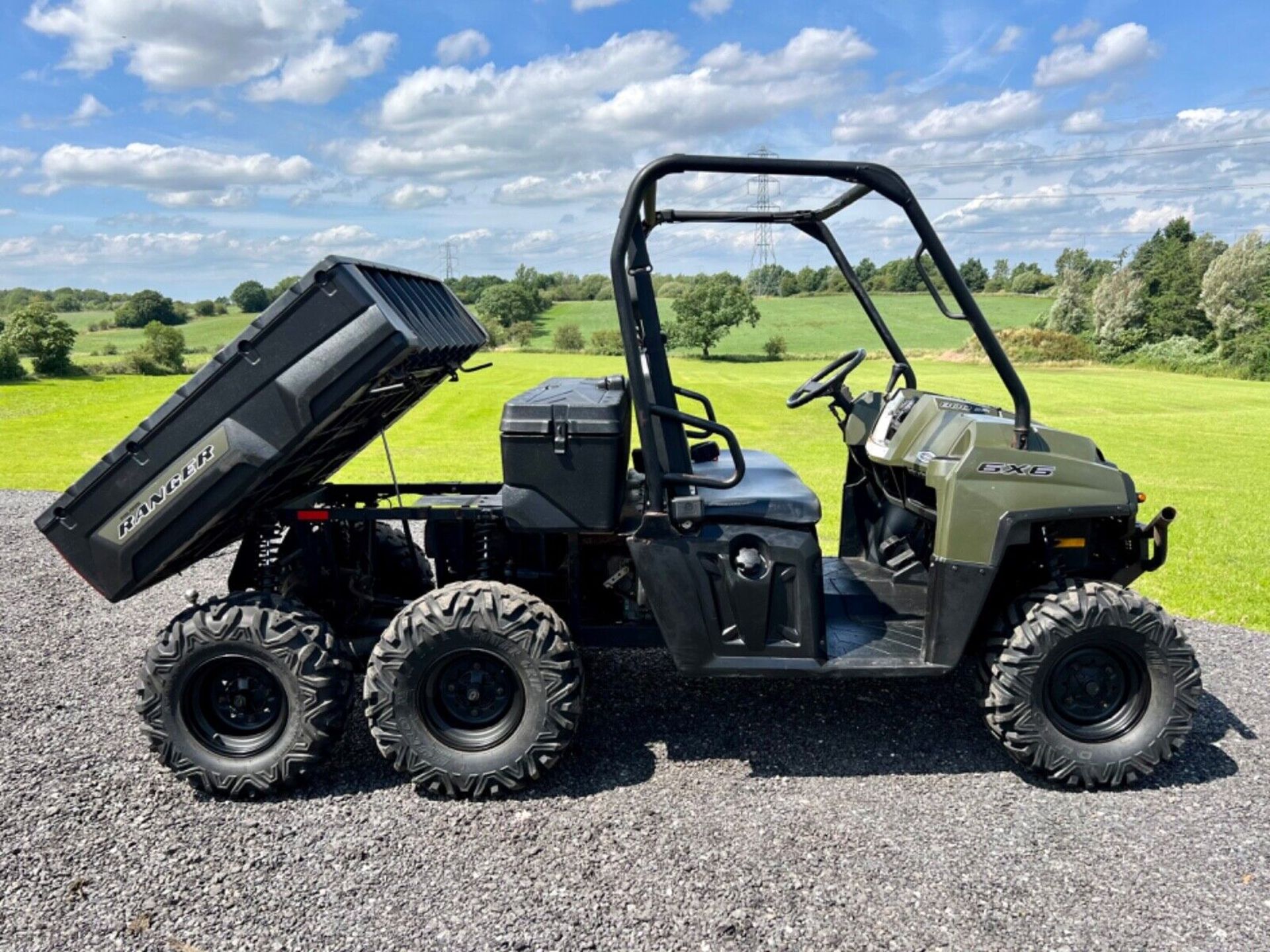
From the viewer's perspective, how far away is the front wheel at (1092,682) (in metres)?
4.12

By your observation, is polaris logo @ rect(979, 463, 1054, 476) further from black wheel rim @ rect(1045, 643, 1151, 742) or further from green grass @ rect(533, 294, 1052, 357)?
green grass @ rect(533, 294, 1052, 357)

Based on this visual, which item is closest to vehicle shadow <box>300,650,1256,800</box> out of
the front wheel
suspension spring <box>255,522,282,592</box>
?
the front wheel

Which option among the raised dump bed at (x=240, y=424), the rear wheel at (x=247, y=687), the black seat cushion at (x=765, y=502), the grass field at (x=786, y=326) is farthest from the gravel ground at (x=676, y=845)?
the grass field at (x=786, y=326)

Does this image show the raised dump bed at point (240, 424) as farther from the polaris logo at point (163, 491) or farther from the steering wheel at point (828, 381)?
the steering wheel at point (828, 381)

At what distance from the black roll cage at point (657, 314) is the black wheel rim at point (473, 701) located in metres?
1.04

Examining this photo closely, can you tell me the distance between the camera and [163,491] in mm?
3896

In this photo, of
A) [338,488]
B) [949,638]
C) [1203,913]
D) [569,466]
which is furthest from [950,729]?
[338,488]

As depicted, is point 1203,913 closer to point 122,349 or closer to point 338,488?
point 338,488

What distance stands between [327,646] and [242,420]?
1.08 metres

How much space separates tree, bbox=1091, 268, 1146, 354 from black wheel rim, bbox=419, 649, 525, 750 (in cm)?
6036

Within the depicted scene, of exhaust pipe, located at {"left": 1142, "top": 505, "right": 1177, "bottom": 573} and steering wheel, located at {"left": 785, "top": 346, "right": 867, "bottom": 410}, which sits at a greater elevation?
steering wheel, located at {"left": 785, "top": 346, "right": 867, "bottom": 410}

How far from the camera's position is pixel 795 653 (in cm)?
418

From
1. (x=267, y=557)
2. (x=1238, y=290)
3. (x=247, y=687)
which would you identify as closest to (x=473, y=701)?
(x=247, y=687)

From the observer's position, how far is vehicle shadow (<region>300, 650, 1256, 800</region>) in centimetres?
434
